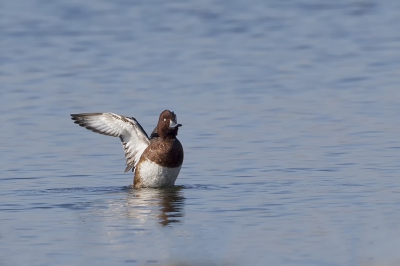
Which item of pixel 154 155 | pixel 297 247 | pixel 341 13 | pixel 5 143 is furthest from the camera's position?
pixel 341 13

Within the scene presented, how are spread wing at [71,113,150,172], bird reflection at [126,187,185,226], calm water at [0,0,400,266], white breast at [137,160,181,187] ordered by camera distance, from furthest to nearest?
spread wing at [71,113,150,172]
white breast at [137,160,181,187]
bird reflection at [126,187,185,226]
calm water at [0,0,400,266]

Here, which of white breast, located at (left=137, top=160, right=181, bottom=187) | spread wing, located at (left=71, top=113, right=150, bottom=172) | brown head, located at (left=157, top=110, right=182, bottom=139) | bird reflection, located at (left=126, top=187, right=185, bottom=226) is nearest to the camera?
bird reflection, located at (left=126, top=187, right=185, bottom=226)

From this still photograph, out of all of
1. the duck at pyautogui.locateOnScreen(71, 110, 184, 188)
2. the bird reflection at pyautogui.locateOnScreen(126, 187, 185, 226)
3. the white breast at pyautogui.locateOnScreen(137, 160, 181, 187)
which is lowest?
the bird reflection at pyautogui.locateOnScreen(126, 187, 185, 226)

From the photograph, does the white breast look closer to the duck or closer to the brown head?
the duck

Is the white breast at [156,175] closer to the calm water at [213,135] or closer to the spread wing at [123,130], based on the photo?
the calm water at [213,135]

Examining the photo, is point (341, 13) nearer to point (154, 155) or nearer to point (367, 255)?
point (154, 155)

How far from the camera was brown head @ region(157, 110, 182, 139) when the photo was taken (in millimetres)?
12398

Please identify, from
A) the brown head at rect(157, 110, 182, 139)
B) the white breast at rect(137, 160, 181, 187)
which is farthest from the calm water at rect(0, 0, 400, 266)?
the brown head at rect(157, 110, 182, 139)

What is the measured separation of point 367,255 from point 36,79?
501 inches

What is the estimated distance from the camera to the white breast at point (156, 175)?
12.2 metres

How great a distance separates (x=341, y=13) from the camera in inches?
1070

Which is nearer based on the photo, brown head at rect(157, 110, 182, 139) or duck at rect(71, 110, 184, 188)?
duck at rect(71, 110, 184, 188)

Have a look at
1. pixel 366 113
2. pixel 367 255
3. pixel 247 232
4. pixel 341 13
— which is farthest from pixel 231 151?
pixel 341 13

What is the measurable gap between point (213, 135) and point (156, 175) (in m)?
2.44
